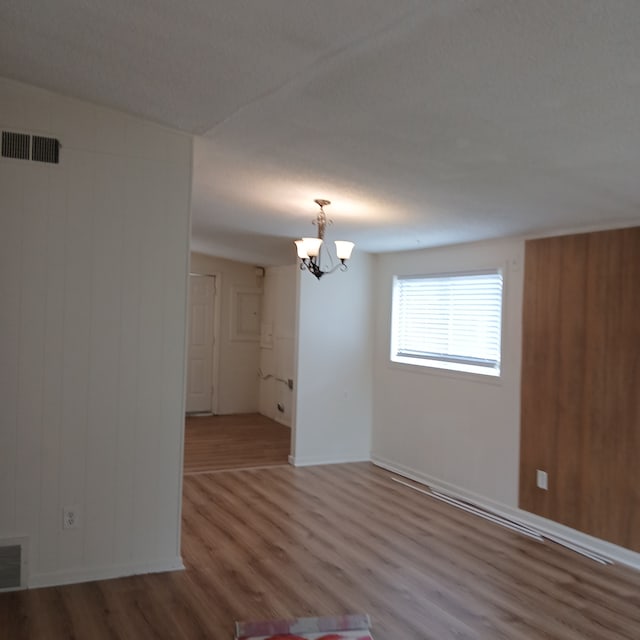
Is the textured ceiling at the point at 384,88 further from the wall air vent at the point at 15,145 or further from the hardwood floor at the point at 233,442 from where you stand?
the hardwood floor at the point at 233,442

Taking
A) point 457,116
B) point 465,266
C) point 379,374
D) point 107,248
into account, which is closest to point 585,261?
point 465,266

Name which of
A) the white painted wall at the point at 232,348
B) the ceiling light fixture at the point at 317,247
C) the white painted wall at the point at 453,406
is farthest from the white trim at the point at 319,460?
the white painted wall at the point at 232,348

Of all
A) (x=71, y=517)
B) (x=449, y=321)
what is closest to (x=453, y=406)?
(x=449, y=321)

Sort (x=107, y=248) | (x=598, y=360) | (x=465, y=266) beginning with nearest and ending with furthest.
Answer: (x=107, y=248) < (x=598, y=360) < (x=465, y=266)

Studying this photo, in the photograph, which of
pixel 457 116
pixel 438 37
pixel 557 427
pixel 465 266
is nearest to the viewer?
pixel 438 37

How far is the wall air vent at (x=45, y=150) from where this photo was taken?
10.1ft

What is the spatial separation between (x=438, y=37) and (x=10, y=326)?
2.45 meters

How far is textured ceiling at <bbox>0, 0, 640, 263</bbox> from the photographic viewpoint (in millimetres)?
1854

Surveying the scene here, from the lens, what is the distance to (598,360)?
4.01 m

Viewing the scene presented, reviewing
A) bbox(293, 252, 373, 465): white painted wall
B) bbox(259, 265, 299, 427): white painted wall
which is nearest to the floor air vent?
bbox(293, 252, 373, 465): white painted wall

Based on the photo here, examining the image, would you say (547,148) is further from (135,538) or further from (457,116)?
(135,538)

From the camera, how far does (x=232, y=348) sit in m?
8.99

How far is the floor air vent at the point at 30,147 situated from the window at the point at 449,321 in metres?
3.37

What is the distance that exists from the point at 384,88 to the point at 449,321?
3333 millimetres
